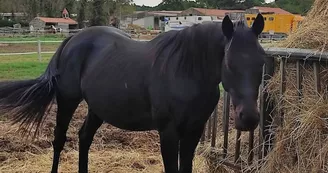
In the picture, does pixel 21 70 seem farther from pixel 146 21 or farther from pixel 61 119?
pixel 146 21

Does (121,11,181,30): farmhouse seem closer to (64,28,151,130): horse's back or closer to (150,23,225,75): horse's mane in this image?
(64,28,151,130): horse's back

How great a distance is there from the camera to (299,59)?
3375 mm

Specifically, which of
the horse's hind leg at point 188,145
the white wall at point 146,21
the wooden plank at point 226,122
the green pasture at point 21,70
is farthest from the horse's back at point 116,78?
the white wall at point 146,21

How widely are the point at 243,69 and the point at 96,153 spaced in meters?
3.02

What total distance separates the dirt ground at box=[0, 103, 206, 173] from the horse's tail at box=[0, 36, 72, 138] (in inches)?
26.8

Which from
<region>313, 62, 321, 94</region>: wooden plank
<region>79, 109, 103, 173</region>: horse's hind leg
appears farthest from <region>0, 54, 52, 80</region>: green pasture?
<region>313, 62, 321, 94</region>: wooden plank

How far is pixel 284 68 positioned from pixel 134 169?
2007 mm

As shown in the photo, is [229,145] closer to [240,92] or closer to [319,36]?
[319,36]

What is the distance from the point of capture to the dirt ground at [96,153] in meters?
4.68

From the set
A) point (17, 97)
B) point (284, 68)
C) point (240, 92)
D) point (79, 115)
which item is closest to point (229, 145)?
point (284, 68)

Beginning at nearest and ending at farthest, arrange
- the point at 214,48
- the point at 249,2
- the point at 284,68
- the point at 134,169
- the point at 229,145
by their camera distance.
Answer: the point at 214,48, the point at 284,68, the point at 229,145, the point at 134,169, the point at 249,2

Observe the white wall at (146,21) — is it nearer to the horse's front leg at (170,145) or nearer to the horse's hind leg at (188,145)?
the horse's hind leg at (188,145)

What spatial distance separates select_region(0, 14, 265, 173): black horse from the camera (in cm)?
260

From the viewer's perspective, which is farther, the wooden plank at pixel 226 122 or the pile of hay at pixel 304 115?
the wooden plank at pixel 226 122
